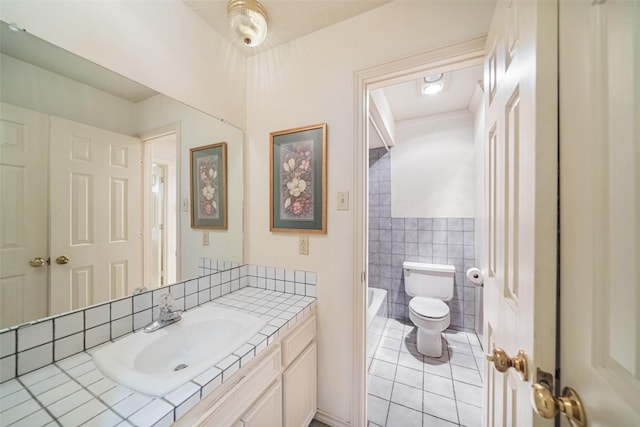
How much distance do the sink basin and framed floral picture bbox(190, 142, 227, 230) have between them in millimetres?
538

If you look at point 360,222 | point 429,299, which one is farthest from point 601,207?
point 429,299

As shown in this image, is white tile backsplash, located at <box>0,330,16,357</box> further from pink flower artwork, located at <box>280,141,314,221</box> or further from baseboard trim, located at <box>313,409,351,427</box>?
baseboard trim, located at <box>313,409,351,427</box>

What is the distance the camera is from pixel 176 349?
0.98 metres

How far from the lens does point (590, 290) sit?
39cm

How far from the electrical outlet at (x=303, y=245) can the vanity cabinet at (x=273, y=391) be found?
37 centimetres

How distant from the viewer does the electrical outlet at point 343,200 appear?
1286 mm

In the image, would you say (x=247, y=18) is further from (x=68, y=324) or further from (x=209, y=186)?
(x=68, y=324)

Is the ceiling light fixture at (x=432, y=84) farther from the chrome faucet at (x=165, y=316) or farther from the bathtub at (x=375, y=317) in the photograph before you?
the chrome faucet at (x=165, y=316)

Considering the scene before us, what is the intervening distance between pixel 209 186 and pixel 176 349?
912mm

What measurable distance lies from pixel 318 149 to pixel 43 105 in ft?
3.71

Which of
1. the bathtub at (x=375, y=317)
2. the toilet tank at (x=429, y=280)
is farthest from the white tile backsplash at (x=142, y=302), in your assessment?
the toilet tank at (x=429, y=280)

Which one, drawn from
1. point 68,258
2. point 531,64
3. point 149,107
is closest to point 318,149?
point 149,107

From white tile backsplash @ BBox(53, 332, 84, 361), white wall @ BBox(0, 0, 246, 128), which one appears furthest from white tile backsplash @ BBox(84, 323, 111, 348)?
white wall @ BBox(0, 0, 246, 128)

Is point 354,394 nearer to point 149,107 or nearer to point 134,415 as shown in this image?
point 134,415
